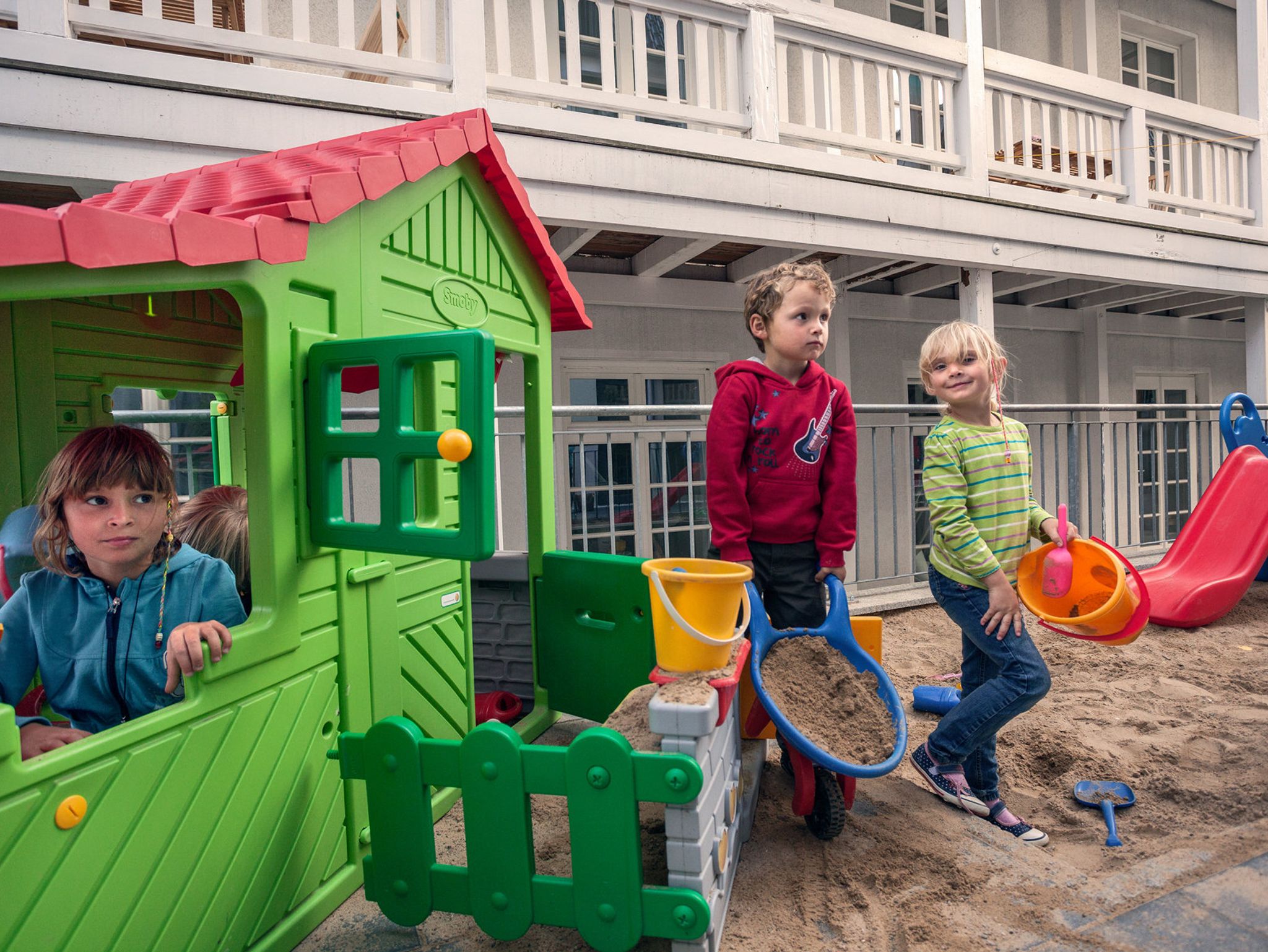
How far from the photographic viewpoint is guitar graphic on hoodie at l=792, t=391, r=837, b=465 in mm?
2383

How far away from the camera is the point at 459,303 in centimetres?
244

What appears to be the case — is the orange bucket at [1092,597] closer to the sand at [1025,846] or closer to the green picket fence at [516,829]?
the sand at [1025,846]

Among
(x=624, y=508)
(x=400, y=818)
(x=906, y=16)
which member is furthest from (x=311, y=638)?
(x=906, y=16)

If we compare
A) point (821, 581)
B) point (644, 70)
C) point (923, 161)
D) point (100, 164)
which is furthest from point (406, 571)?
point (923, 161)

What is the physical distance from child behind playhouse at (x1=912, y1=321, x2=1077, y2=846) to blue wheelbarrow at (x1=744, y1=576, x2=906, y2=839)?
12.1 inches

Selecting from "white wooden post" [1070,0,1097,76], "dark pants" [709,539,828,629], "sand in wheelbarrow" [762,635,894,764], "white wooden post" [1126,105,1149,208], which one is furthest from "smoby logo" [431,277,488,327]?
"white wooden post" [1070,0,1097,76]

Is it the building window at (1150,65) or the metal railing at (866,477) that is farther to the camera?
the building window at (1150,65)

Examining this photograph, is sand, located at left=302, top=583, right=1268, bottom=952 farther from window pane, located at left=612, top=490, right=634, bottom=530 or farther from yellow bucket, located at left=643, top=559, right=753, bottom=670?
window pane, located at left=612, top=490, right=634, bottom=530

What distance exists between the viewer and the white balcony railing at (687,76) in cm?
362

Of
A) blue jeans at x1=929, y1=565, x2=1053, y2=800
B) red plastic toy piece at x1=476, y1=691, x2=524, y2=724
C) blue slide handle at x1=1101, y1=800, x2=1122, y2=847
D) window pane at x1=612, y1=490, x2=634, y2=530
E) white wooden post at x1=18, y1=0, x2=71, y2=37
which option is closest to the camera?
blue slide handle at x1=1101, y1=800, x2=1122, y2=847

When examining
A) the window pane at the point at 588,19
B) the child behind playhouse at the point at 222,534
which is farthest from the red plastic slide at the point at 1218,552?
the window pane at the point at 588,19

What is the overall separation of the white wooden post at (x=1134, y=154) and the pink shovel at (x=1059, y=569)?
553cm

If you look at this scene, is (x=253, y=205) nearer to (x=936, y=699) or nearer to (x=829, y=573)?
(x=829, y=573)

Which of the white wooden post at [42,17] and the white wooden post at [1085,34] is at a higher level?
the white wooden post at [1085,34]
